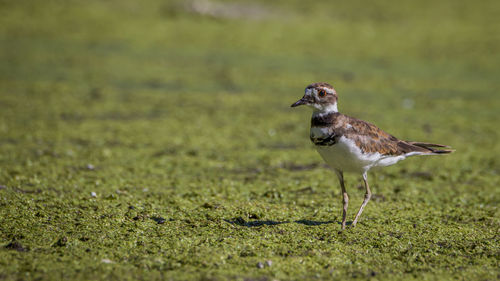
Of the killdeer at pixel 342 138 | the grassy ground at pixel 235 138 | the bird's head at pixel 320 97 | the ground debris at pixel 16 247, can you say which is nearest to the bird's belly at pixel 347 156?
the killdeer at pixel 342 138

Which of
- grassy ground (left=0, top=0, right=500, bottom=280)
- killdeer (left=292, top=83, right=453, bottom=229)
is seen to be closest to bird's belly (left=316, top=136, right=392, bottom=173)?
killdeer (left=292, top=83, right=453, bottom=229)

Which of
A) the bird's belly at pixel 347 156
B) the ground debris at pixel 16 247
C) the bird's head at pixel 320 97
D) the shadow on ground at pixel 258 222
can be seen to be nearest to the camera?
the ground debris at pixel 16 247

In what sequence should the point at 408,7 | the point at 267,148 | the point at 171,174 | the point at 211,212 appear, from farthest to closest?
1. the point at 408,7
2. the point at 267,148
3. the point at 171,174
4. the point at 211,212

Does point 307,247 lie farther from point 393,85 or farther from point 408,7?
point 408,7

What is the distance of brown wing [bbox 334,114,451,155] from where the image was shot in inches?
192

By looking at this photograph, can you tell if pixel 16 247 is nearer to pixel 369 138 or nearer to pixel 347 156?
pixel 347 156

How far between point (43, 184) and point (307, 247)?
3.30 metres

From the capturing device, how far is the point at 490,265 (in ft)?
14.5

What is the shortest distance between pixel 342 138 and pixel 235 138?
4613 mm

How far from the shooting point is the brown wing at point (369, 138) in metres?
4.88

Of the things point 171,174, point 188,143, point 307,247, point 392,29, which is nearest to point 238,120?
point 188,143

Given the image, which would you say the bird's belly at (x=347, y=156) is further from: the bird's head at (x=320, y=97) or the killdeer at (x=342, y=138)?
the bird's head at (x=320, y=97)

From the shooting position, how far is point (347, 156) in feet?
15.9

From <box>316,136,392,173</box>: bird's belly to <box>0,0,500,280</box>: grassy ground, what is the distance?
25.4 inches
